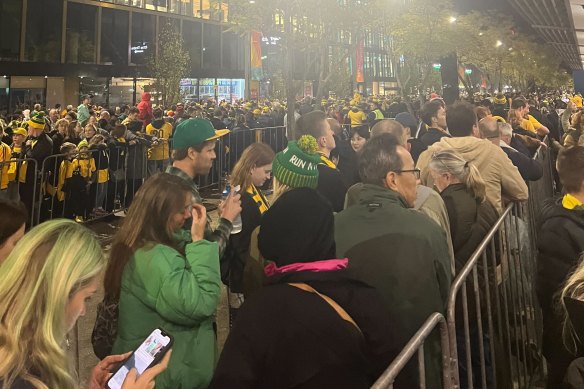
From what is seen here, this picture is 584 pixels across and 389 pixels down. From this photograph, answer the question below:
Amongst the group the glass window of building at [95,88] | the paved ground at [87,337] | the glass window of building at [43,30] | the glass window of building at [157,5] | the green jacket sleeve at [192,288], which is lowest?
the paved ground at [87,337]

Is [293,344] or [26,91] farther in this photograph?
[26,91]

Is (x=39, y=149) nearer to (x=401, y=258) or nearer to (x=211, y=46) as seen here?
(x=401, y=258)

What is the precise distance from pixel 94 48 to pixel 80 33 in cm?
135

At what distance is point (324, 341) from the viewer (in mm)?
1822

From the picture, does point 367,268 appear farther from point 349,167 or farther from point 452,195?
point 349,167

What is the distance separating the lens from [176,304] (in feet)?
8.38

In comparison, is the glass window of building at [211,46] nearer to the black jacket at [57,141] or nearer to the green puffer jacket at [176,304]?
the black jacket at [57,141]

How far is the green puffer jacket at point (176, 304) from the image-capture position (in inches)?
102

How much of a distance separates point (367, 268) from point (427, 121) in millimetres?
4135

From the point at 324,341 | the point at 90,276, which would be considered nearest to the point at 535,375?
the point at 324,341

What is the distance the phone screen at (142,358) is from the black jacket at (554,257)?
2.58m

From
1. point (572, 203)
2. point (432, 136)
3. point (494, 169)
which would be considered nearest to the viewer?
point (572, 203)

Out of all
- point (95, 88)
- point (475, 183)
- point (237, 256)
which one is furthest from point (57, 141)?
point (95, 88)

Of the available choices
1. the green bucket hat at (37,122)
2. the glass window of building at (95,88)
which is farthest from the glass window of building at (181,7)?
the green bucket hat at (37,122)
